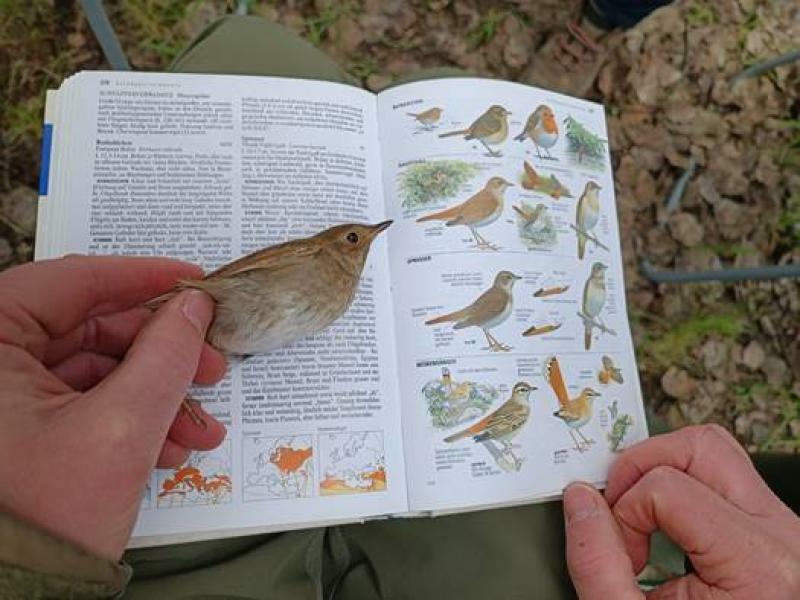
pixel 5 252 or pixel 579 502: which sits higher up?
pixel 5 252

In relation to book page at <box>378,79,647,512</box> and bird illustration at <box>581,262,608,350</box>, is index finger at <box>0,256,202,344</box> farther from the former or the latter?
bird illustration at <box>581,262,608,350</box>

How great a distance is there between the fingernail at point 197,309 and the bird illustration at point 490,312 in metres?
0.43

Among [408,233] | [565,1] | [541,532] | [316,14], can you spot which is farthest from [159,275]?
[565,1]

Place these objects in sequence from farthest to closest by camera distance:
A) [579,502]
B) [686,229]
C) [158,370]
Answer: [686,229]
[579,502]
[158,370]

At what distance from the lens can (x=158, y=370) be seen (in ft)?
3.03

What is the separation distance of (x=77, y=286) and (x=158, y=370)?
0.28 m

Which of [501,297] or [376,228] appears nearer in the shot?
[376,228]

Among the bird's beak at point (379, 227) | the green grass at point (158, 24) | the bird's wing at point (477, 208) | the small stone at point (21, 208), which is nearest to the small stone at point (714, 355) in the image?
the bird's wing at point (477, 208)

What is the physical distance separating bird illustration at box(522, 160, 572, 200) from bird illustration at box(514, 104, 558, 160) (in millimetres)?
41

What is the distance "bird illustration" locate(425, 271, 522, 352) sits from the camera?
133cm

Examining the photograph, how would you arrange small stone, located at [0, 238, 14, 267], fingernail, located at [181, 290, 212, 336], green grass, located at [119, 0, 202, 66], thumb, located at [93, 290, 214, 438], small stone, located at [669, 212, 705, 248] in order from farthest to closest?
small stone, located at [669, 212, 705, 248]
green grass, located at [119, 0, 202, 66]
small stone, located at [0, 238, 14, 267]
fingernail, located at [181, 290, 212, 336]
thumb, located at [93, 290, 214, 438]

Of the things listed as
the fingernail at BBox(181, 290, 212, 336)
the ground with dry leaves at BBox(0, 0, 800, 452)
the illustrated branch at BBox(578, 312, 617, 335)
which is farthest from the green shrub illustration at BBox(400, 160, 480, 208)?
the ground with dry leaves at BBox(0, 0, 800, 452)

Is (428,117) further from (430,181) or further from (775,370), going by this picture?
(775,370)

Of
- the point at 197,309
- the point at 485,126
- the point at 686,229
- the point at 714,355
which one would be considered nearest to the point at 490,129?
the point at 485,126
